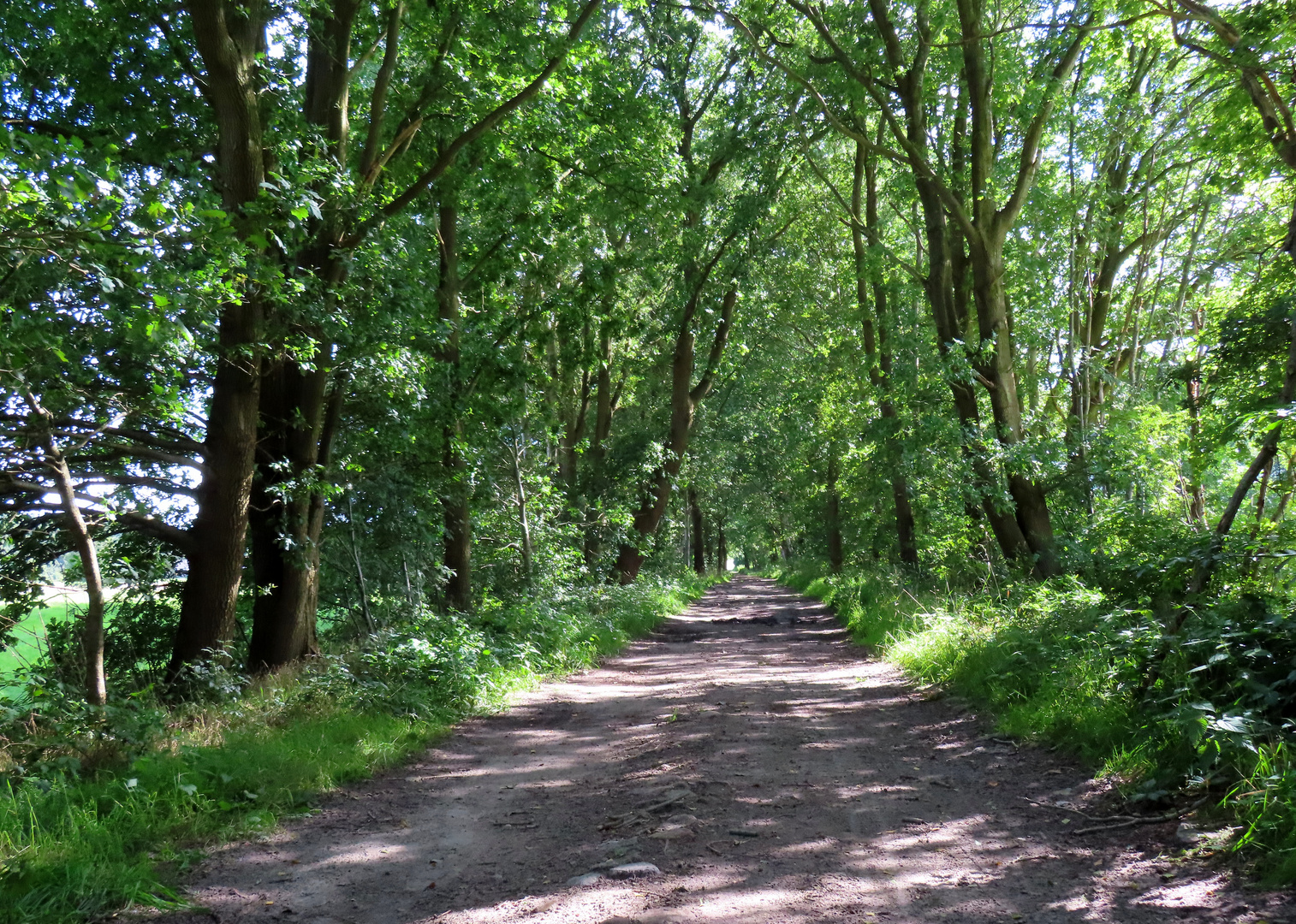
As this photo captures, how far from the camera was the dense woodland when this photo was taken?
5.74 m

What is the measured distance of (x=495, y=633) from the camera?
11336 mm

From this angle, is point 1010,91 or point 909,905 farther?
point 1010,91

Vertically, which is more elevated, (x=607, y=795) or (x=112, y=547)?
(x=112, y=547)

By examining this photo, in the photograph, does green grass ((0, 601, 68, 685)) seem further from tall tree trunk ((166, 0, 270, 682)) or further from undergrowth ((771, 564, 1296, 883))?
undergrowth ((771, 564, 1296, 883))

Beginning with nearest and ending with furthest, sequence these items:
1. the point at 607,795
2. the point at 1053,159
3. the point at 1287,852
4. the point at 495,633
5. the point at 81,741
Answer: the point at 1287,852
the point at 81,741
the point at 607,795
the point at 495,633
the point at 1053,159

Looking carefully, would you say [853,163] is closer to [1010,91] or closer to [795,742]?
[1010,91]

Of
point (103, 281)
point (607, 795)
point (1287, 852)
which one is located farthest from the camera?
point (607, 795)

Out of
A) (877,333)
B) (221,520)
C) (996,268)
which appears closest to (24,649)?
(221,520)

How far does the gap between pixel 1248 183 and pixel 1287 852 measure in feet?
47.9

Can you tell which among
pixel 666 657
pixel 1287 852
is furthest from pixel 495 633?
pixel 1287 852

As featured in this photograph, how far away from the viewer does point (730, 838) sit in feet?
14.8

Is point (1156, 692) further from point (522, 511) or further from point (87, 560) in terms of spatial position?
point (522, 511)

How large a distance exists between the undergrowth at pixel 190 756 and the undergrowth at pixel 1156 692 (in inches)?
206

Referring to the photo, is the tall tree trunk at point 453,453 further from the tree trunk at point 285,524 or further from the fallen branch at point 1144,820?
the fallen branch at point 1144,820
